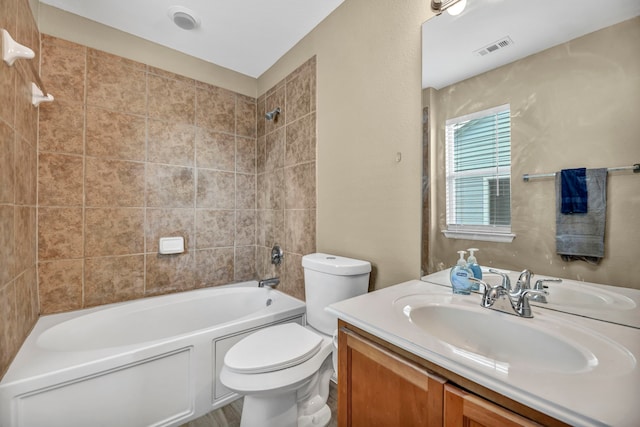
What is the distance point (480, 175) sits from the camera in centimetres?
114

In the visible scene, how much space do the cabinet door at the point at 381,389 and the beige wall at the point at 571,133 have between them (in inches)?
23.8

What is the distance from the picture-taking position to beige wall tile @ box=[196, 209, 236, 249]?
2.37 metres

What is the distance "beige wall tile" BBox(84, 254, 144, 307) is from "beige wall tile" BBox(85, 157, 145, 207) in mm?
411

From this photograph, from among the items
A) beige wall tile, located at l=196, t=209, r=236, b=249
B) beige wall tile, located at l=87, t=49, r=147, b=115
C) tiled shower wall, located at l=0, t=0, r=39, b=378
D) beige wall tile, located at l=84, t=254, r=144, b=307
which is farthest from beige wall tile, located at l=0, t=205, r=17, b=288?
beige wall tile, located at l=196, t=209, r=236, b=249

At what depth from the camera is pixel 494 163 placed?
109 cm

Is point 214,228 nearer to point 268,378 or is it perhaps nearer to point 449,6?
point 268,378

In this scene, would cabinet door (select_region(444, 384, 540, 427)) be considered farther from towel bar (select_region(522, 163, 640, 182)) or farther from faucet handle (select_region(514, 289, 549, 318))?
towel bar (select_region(522, 163, 640, 182))

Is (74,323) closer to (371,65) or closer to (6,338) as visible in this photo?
(6,338)

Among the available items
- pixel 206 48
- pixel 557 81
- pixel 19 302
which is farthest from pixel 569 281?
pixel 206 48

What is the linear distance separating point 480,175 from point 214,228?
2090 mm

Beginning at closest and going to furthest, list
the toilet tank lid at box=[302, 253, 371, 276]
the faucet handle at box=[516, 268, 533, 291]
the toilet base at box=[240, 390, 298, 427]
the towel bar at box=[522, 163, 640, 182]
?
the towel bar at box=[522, 163, 640, 182] → the faucet handle at box=[516, 268, 533, 291] → the toilet base at box=[240, 390, 298, 427] → the toilet tank lid at box=[302, 253, 371, 276]

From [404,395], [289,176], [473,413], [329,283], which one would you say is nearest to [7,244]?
[329,283]

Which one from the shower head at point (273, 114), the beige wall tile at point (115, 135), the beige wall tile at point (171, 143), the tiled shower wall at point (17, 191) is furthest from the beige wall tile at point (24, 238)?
the shower head at point (273, 114)

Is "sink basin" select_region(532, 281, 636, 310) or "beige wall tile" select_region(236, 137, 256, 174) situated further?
"beige wall tile" select_region(236, 137, 256, 174)
